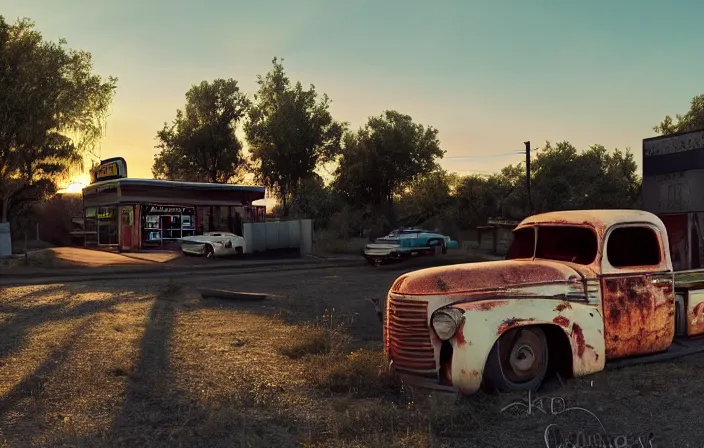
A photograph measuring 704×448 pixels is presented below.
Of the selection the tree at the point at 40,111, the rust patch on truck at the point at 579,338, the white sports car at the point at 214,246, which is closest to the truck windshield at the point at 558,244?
the rust patch on truck at the point at 579,338

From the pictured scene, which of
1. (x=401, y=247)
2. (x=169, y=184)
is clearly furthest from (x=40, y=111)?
(x=401, y=247)

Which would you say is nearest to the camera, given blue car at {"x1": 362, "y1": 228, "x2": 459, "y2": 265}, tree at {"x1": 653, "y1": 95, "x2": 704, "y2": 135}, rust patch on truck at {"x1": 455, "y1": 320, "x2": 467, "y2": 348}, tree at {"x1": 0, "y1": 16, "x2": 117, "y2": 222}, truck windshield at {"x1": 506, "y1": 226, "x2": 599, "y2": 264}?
rust patch on truck at {"x1": 455, "y1": 320, "x2": 467, "y2": 348}

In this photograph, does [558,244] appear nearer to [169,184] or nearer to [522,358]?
[522,358]

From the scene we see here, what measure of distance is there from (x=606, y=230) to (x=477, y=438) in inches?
111

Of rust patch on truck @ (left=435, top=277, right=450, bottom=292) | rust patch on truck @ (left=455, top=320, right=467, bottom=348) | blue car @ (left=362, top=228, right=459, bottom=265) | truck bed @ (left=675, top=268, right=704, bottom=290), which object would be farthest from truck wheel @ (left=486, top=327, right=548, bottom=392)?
blue car @ (left=362, top=228, right=459, bottom=265)

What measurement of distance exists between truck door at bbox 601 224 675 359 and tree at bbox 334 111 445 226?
4040 cm

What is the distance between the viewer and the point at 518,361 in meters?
5.34

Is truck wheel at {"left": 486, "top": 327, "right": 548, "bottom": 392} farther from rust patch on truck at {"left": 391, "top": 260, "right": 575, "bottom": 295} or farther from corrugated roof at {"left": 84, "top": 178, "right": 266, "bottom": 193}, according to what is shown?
corrugated roof at {"left": 84, "top": 178, "right": 266, "bottom": 193}

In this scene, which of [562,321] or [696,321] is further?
[696,321]

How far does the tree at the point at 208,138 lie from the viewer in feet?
157

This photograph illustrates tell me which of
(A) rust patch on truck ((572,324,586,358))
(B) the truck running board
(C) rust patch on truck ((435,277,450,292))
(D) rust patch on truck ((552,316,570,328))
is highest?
(C) rust patch on truck ((435,277,450,292))

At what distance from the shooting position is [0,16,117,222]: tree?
2647 centimetres

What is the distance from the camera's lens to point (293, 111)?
46281 mm

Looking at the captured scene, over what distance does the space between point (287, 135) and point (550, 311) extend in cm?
4192
